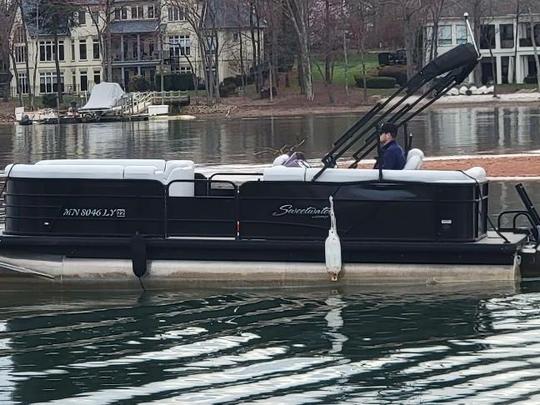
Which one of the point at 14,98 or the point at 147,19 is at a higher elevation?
the point at 147,19

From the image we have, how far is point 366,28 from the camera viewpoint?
317 ft

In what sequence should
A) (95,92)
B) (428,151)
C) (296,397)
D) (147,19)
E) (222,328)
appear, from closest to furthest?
(296,397) → (222,328) → (428,151) → (95,92) → (147,19)

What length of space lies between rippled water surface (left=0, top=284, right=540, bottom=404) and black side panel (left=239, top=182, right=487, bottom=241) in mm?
688

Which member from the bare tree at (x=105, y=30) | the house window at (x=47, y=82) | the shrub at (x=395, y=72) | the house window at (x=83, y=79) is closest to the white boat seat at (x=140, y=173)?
the bare tree at (x=105, y=30)

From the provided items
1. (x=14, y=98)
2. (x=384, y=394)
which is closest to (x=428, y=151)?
(x=384, y=394)

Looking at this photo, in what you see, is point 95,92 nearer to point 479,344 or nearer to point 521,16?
point 521,16

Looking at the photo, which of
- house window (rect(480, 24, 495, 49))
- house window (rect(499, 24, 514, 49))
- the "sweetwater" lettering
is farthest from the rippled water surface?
house window (rect(499, 24, 514, 49))

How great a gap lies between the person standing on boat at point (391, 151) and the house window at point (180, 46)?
3768 inches

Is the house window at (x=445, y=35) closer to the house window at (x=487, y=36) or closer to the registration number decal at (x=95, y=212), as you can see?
the house window at (x=487, y=36)

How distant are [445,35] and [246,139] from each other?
206 feet

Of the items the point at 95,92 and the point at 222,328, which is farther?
the point at 95,92

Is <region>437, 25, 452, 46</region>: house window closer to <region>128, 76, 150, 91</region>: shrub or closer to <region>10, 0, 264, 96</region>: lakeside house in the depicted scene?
<region>10, 0, 264, 96</region>: lakeside house

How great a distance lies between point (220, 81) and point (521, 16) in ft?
91.3

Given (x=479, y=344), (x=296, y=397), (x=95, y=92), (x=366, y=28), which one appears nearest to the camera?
(x=296, y=397)
